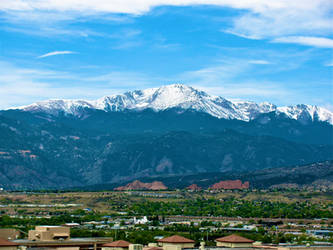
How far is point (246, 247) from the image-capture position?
146 m

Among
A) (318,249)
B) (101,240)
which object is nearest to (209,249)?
(318,249)

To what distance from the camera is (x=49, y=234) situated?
15950cm

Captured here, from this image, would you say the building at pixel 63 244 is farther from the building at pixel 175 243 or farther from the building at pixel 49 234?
the building at pixel 175 243

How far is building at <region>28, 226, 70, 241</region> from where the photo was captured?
158625mm

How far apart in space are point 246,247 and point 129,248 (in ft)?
76.2

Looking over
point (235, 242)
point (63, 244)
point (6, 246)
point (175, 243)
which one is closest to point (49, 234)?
point (63, 244)

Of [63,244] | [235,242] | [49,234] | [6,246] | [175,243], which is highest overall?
[49,234]

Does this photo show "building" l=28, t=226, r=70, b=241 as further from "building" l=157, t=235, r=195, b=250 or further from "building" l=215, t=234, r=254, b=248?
"building" l=215, t=234, r=254, b=248

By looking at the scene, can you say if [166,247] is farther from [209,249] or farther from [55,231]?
[55,231]

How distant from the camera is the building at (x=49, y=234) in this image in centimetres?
15862

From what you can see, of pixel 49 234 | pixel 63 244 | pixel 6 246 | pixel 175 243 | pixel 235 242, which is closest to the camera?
pixel 6 246

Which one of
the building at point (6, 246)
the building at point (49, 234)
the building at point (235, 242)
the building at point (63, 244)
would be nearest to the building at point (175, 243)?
the building at point (235, 242)

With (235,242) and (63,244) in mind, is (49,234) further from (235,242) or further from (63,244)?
(235,242)

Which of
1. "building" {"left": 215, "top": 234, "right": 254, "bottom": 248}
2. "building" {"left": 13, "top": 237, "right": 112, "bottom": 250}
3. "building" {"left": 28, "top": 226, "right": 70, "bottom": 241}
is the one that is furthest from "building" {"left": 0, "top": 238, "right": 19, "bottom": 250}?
"building" {"left": 215, "top": 234, "right": 254, "bottom": 248}
